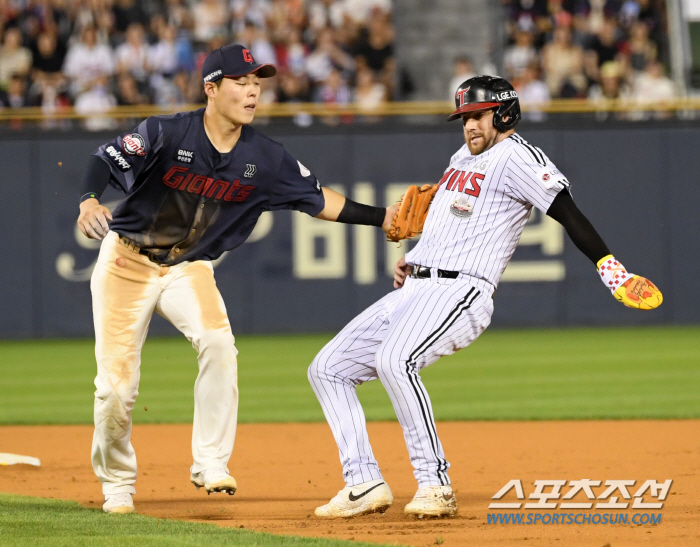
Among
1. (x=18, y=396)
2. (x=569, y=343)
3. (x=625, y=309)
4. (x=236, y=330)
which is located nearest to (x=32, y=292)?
(x=236, y=330)

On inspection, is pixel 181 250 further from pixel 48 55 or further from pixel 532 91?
pixel 48 55

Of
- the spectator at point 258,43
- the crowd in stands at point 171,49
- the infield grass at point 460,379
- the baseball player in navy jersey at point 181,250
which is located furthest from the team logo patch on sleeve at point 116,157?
the spectator at point 258,43

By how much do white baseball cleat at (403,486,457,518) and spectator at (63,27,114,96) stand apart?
466 inches

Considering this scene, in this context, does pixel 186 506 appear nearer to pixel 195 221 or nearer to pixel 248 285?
pixel 195 221

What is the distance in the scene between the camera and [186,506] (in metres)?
5.52

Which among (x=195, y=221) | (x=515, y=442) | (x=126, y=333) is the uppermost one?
(x=195, y=221)

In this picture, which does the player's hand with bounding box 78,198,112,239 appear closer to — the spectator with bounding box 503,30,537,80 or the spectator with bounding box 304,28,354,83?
the spectator with bounding box 304,28,354,83

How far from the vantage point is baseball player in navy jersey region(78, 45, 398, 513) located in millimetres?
5215

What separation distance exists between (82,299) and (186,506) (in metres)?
9.48

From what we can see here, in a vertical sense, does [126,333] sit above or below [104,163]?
below

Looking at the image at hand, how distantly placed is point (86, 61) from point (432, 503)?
39.8 ft

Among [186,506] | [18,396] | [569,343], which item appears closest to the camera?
[186,506]

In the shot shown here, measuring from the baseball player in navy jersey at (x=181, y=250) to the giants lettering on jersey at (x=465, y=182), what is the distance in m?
0.93

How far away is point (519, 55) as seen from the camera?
16047 millimetres
